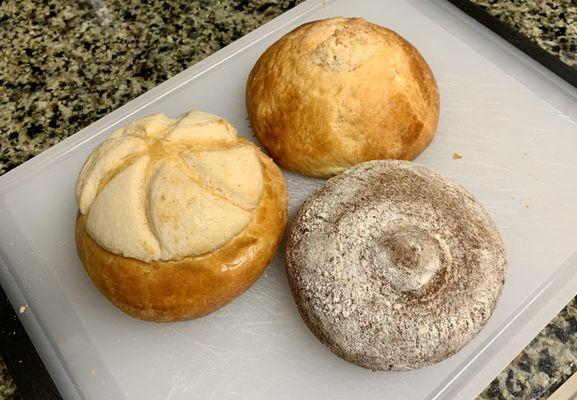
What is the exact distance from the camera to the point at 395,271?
77 centimetres

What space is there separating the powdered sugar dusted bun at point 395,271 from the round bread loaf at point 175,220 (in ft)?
0.28

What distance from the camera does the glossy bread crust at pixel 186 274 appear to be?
0.80m

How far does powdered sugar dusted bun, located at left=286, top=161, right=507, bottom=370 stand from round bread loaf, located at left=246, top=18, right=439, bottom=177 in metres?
0.10

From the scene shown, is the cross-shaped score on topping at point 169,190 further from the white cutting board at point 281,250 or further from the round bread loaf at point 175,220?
the white cutting board at point 281,250

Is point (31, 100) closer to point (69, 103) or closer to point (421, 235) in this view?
point (69, 103)

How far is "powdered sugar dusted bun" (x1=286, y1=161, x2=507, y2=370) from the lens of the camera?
30.1 inches

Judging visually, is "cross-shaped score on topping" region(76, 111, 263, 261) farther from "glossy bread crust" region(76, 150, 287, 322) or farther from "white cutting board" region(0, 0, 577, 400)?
"white cutting board" region(0, 0, 577, 400)

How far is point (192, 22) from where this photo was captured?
135 cm

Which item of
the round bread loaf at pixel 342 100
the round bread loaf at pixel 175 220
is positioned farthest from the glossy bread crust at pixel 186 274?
the round bread loaf at pixel 342 100

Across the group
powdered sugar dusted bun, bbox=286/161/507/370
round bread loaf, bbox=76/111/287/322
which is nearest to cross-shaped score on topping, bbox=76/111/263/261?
round bread loaf, bbox=76/111/287/322

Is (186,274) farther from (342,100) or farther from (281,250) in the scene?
(342,100)

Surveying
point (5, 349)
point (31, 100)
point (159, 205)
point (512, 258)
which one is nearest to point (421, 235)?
point (512, 258)

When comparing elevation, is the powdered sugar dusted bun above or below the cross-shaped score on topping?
below

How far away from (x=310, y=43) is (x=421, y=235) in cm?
38
